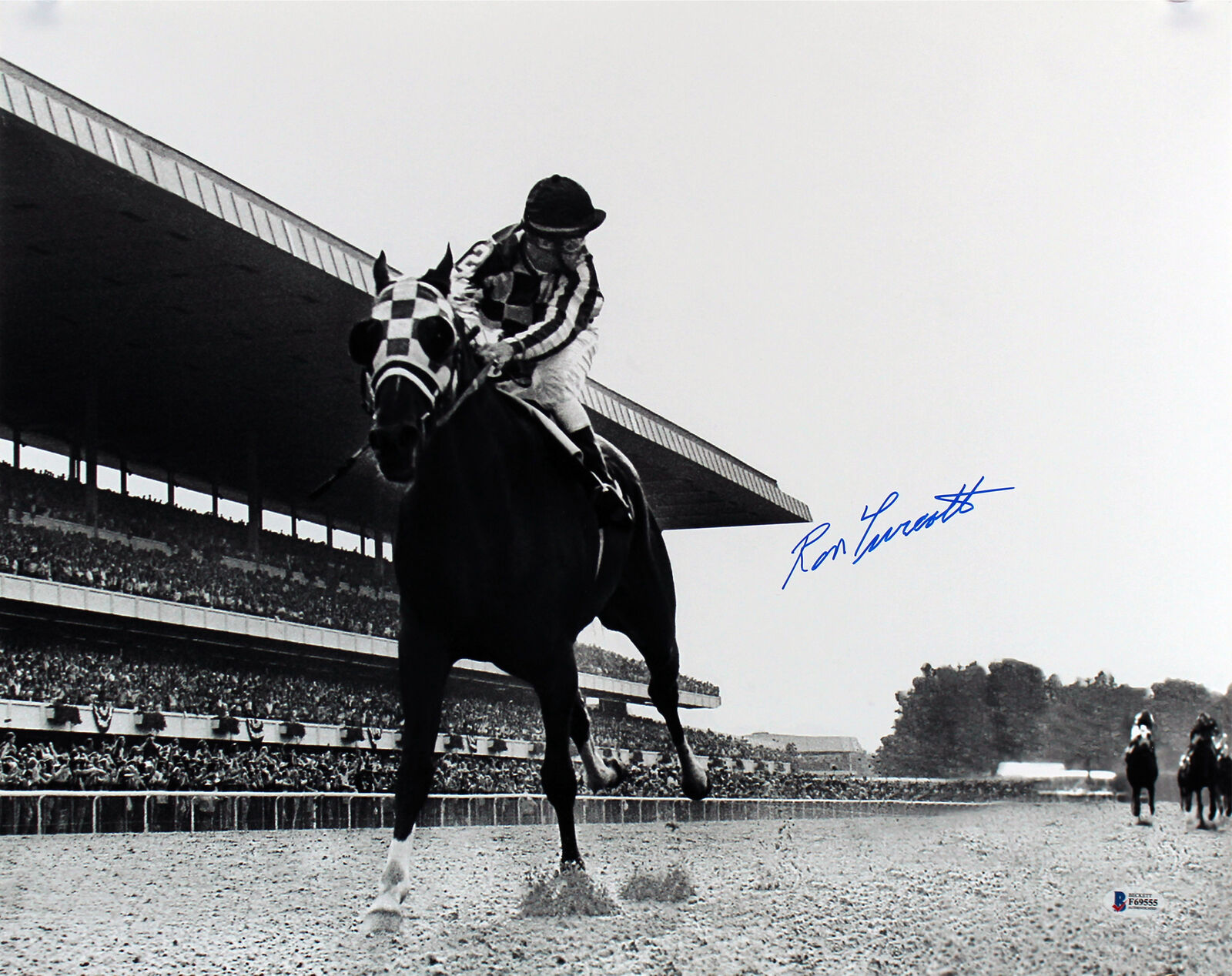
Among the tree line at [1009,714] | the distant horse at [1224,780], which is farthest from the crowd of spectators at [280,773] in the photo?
the distant horse at [1224,780]

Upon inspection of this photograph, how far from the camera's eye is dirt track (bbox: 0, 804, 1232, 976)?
3.99m

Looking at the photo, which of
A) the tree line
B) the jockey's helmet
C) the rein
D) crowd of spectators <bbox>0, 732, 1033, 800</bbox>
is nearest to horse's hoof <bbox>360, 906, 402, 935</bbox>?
the rein

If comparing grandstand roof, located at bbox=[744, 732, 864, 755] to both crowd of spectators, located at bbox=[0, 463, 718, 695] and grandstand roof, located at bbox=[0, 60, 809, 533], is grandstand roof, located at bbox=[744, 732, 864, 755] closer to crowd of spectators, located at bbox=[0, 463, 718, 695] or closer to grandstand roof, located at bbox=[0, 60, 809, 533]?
crowd of spectators, located at bbox=[0, 463, 718, 695]

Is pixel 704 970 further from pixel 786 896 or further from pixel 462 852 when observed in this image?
pixel 462 852

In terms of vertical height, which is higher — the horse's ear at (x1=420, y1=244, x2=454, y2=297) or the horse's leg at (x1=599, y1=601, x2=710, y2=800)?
the horse's ear at (x1=420, y1=244, x2=454, y2=297)

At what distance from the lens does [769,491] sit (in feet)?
77.6

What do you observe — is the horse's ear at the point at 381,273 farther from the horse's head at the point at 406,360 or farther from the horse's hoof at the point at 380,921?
the horse's hoof at the point at 380,921

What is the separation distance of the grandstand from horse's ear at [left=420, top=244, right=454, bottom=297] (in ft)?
34.4

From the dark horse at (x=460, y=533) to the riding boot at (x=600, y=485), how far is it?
0.09m

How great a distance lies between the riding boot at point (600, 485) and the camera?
5684 mm

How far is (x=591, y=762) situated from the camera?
256 inches

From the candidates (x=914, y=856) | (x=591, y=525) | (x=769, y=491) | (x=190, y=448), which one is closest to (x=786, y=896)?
(x=591, y=525)

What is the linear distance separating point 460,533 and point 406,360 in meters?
0.75
